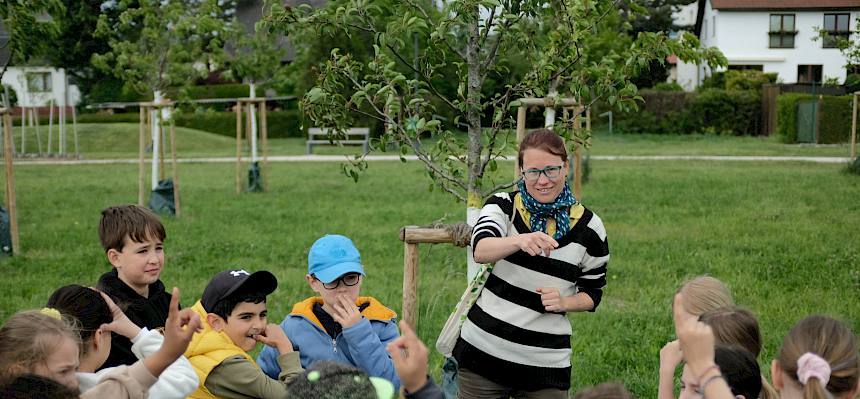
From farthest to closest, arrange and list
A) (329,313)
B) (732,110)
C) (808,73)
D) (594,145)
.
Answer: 1. (808,73)
2. (732,110)
3. (594,145)
4. (329,313)

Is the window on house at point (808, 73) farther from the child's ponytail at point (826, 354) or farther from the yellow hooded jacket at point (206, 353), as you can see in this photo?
the yellow hooded jacket at point (206, 353)

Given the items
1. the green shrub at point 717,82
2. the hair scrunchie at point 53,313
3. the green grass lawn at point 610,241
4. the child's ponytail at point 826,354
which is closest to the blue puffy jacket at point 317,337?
the hair scrunchie at point 53,313

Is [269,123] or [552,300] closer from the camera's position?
[552,300]

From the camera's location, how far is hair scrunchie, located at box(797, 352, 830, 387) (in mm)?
2715

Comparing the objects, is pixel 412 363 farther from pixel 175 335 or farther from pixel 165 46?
pixel 165 46

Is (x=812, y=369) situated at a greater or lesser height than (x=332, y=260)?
lesser

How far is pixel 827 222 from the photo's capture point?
460 inches

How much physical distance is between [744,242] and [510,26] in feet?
21.7

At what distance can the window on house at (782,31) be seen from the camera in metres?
48.5

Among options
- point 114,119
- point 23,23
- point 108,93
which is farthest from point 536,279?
point 108,93

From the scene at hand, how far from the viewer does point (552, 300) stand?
3.68 meters

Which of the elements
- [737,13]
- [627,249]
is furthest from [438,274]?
[737,13]

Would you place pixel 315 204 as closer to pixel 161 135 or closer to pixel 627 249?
pixel 161 135

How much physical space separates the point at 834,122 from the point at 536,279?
93.5ft
